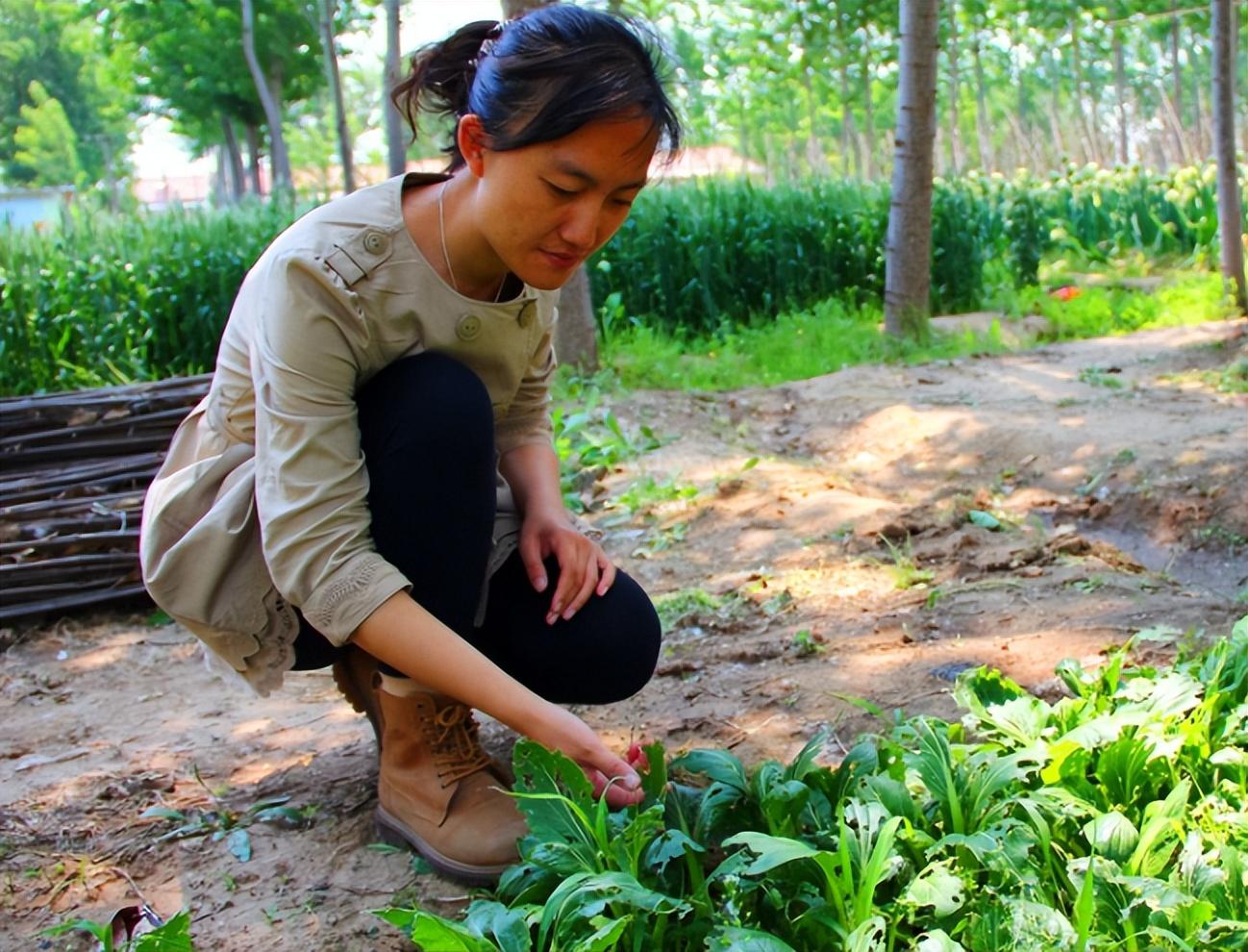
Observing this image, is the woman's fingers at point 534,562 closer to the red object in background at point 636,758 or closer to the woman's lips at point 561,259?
the red object in background at point 636,758

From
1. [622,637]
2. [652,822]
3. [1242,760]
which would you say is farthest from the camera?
[622,637]

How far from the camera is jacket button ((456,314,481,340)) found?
1772mm

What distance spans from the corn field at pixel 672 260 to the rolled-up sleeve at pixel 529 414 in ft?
14.2

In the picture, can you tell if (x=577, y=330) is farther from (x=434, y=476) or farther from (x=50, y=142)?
(x=50, y=142)

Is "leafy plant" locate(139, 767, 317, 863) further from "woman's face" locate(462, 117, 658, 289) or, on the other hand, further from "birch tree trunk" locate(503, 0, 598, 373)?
"birch tree trunk" locate(503, 0, 598, 373)

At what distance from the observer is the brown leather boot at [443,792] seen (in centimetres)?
174

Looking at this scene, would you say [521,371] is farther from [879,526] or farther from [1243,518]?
[1243,518]

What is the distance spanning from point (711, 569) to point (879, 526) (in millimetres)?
475

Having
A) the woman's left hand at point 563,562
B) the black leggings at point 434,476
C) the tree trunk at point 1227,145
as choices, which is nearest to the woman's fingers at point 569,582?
the woman's left hand at point 563,562

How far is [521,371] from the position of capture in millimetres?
1949

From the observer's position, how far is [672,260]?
7500mm

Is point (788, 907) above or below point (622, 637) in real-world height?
below

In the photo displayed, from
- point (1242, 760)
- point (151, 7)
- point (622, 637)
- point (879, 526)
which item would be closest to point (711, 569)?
point (879, 526)

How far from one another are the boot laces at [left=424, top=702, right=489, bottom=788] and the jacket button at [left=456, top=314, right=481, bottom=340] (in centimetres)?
55
